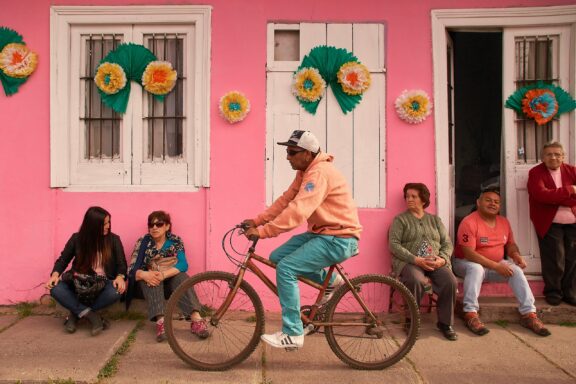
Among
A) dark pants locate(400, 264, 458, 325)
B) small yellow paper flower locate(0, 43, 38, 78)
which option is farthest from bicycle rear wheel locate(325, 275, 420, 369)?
small yellow paper flower locate(0, 43, 38, 78)

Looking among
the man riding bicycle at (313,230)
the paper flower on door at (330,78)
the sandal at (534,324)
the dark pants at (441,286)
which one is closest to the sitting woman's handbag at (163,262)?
the man riding bicycle at (313,230)

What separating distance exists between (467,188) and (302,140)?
5193 mm

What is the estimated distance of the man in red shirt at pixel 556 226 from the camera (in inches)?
213

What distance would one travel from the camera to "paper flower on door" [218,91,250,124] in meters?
5.54

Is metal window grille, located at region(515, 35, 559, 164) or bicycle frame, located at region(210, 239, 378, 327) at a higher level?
metal window grille, located at region(515, 35, 559, 164)

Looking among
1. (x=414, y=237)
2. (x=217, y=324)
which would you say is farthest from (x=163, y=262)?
(x=414, y=237)

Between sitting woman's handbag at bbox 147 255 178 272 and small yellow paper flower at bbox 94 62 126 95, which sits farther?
small yellow paper flower at bbox 94 62 126 95

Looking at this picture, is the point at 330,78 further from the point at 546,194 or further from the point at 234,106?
the point at 546,194

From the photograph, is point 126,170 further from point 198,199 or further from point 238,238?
point 238,238

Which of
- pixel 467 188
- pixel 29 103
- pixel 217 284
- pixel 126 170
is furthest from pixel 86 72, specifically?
pixel 467 188

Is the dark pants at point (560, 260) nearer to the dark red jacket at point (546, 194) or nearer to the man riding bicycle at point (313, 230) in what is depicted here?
the dark red jacket at point (546, 194)

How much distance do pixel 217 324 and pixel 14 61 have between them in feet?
11.8

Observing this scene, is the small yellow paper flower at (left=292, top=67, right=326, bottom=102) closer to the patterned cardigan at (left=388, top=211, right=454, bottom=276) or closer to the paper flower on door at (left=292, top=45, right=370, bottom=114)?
the paper flower on door at (left=292, top=45, right=370, bottom=114)

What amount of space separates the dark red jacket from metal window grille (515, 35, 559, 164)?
36cm
